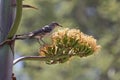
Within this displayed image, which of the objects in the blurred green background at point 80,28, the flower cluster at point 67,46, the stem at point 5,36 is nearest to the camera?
the stem at point 5,36

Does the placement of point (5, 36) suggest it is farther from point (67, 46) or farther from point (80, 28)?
point (80, 28)

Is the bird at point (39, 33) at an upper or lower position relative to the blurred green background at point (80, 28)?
lower

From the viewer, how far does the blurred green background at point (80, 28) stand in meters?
8.14

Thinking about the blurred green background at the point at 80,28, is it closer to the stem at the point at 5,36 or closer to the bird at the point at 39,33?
the bird at the point at 39,33

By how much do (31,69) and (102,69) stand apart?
1501 millimetres

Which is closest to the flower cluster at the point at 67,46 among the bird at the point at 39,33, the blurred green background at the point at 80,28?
the bird at the point at 39,33

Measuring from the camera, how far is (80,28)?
365 inches

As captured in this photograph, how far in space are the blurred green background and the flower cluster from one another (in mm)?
5547

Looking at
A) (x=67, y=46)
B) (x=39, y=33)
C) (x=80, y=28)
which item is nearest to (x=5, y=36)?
(x=39, y=33)

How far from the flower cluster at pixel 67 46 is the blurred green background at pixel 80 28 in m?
5.55

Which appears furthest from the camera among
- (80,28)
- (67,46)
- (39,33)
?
(80,28)

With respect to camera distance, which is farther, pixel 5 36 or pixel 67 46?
pixel 67 46

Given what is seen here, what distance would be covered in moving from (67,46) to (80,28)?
7.42m

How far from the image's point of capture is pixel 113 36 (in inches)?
334
